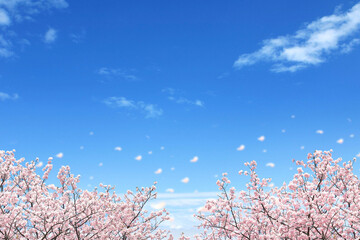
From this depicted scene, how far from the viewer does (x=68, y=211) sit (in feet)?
40.8

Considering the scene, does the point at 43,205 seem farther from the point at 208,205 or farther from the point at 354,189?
the point at 354,189

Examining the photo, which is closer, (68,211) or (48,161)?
(68,211)

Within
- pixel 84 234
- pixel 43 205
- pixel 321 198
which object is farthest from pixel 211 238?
pixel 43 205

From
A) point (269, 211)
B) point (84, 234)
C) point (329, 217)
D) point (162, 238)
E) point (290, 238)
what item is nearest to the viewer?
point (329, 217)

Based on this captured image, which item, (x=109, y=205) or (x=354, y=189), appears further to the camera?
(x=109, y=205)

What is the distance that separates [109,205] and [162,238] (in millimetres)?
6117

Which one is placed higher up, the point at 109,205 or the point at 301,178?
the point at 109,205

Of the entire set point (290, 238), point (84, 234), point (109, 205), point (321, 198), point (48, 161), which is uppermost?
point (48, 161)

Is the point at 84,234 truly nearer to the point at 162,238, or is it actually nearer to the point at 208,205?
the point at 208,205

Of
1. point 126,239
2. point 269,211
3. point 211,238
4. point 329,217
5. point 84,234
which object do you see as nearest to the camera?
point 329,217

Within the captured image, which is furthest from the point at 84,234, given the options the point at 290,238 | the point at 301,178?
the point at 301,178

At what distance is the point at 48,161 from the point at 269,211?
461 inches

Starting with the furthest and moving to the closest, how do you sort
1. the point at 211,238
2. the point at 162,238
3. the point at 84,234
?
1. the point at 162,238
2. the point at 211,238
3. the point at 84,234

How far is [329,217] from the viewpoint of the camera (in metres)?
11.0
